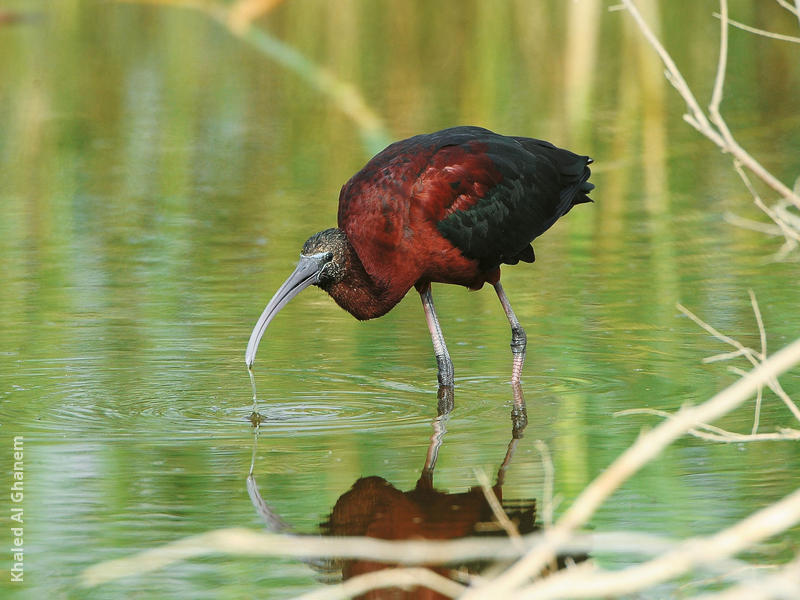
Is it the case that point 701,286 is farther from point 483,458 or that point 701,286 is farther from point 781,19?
point 781,19

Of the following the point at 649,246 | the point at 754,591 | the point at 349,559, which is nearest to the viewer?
the point at 754,591

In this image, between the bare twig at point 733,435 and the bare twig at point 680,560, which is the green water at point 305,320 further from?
the bare twig at point 680,560

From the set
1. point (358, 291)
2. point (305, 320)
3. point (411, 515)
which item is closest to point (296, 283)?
point (358, 291)

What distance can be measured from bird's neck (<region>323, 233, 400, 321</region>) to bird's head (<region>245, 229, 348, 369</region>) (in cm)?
4

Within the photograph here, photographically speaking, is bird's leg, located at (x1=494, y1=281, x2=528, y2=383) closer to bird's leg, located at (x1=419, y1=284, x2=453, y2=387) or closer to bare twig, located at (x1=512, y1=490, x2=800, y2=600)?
bird's leg, located at (x1=419, y1=284, x2=453, y2=387)

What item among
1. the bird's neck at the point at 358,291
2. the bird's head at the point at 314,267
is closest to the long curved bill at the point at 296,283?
the bird's head at the point at 314,267

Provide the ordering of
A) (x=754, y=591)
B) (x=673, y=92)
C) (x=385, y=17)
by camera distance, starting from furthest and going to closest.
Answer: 1. (x=385, y=17)
2. (x=673, y=92)
3. (x=754, y=591)

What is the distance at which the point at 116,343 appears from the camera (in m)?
8.23

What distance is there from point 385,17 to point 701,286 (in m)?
19.2

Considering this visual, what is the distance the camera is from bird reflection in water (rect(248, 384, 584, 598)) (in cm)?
504

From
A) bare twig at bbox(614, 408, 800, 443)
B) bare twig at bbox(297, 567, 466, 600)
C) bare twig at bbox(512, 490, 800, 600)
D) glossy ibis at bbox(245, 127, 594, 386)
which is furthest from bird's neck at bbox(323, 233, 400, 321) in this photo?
bare twig at bbox(512, 490, 800, 600)

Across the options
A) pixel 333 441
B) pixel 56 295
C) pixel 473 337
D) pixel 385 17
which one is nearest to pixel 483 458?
pixel 333 441

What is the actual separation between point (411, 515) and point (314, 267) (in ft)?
6.45

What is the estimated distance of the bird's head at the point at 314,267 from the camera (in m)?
7.18
